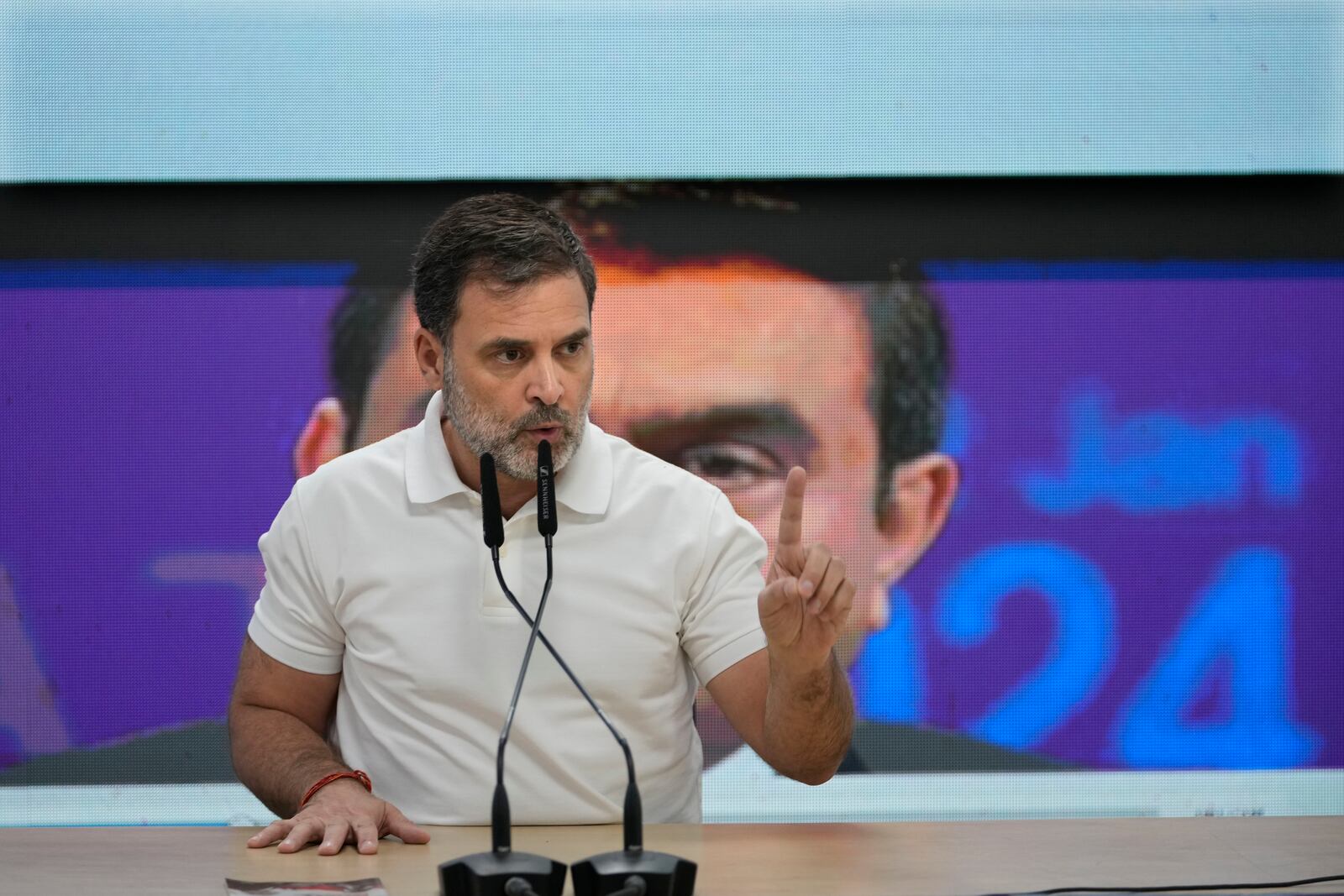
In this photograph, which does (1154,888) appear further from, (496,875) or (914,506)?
(914,506)

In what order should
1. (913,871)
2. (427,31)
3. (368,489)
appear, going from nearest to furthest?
(913,871), (368,489), (427,31)

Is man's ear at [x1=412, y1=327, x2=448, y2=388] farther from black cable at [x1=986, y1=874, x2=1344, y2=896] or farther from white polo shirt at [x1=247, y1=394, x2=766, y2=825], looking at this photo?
black cable at [x1=986, y1=874, x2=1344, y2=896]

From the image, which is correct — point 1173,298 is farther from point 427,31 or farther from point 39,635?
point 39,635

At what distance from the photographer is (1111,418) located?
326 cm

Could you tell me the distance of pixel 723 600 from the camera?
6.17 feet

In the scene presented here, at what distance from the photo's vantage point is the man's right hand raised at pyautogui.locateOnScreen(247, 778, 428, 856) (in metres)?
1.55

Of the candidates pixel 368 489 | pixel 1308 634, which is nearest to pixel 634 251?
pixel 368 489

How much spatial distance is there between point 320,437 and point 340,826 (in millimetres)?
1801

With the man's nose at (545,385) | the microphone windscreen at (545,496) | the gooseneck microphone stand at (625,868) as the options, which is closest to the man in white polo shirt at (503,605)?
the man's nose at (545,385)

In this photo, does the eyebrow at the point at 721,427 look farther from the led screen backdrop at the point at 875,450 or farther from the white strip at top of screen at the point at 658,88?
the white strip at top of screen at the point at 658,88

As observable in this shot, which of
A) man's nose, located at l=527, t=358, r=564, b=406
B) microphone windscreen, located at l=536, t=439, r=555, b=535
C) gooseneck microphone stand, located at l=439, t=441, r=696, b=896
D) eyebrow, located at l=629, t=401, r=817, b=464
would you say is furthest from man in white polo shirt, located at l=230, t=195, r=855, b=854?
eyebrow, located at l=629, t=401, r=817, b=464

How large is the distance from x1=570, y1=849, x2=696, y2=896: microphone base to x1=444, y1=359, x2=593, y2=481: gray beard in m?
0.61

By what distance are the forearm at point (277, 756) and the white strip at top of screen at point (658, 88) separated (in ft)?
5.34

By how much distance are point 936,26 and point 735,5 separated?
0.44 m
